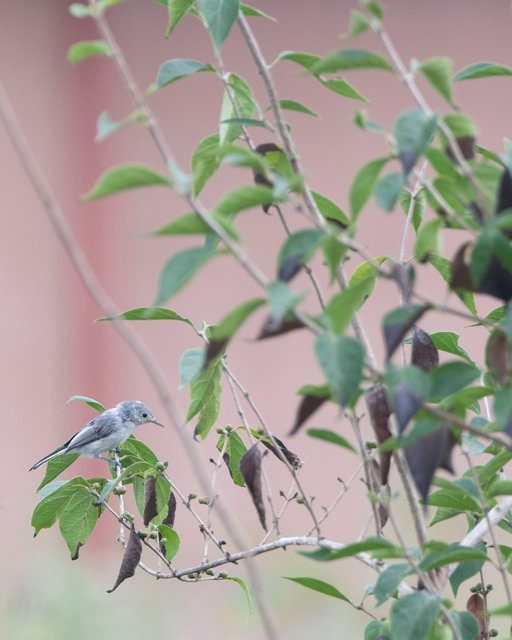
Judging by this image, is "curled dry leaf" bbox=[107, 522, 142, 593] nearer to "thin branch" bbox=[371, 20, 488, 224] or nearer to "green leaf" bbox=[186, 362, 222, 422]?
"green leaf" bbox=[186, 362, 222, 422]

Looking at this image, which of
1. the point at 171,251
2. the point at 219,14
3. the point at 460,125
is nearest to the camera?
the point at 460,125

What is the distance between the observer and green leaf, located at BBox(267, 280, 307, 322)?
54cm

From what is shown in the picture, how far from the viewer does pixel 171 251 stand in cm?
388

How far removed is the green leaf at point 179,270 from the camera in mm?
566

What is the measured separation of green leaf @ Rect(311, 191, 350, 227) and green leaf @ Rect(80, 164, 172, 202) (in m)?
0.29

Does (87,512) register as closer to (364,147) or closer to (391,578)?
(391,578)

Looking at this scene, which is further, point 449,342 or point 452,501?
point 449,342

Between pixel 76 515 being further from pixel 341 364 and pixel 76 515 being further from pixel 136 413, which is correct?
pixel 136 413

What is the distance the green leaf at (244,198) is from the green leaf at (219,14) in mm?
195

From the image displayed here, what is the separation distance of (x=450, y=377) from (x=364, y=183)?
0.14 metres

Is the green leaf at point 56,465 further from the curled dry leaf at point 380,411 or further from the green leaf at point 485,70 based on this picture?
the green leaf at point 485,70

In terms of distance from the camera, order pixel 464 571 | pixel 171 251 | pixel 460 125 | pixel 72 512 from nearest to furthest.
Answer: pixel 460 125 → pixel 464 571 → pixel 72 512 → pixel 171 251

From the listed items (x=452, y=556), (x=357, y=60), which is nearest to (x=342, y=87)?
(x=357, y=60)

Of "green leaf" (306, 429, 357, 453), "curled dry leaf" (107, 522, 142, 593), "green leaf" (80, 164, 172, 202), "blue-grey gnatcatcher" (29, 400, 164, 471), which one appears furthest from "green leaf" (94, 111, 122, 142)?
"blue-grey gnatcatcher" (29, 400, 164, 471)
